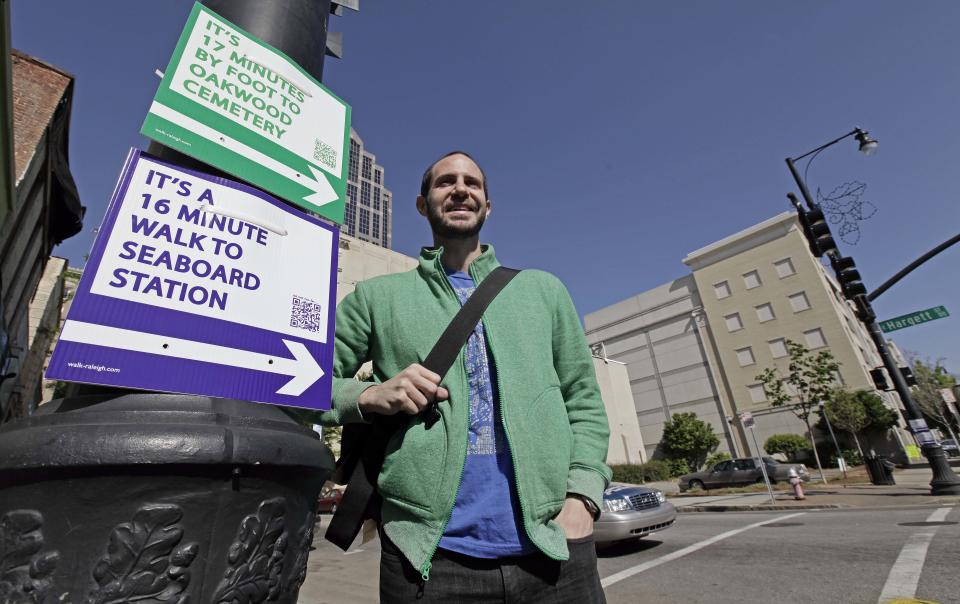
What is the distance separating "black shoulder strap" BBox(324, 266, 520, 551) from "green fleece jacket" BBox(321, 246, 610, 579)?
0.05 metres

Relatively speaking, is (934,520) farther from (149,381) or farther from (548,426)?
(149,381)

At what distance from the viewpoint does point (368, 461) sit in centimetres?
160

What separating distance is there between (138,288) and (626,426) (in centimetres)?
4574

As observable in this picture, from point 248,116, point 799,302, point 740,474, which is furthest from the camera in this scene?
point 799,302

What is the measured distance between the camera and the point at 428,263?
1.99 metres

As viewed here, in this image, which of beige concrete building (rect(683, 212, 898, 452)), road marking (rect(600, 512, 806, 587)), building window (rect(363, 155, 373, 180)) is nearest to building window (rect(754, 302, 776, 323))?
beige concrete building (rect(683, 212, 898, 452))

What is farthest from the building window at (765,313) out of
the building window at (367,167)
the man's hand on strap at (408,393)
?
the building window at (367,167)

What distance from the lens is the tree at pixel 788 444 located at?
32.0 m

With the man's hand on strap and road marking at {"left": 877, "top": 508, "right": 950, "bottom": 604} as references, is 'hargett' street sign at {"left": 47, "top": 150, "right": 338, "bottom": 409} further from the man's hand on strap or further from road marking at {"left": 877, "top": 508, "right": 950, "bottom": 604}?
road marking at {"left": 877, "top": 508, "right": 950, "bottom": 604}

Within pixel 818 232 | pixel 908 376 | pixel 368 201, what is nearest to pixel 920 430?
pixel 908 376

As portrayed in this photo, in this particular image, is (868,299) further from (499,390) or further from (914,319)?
(499,390)

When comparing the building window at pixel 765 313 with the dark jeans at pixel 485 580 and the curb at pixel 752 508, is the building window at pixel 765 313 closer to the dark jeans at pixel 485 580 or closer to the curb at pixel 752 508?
the curb at pixel 752 508

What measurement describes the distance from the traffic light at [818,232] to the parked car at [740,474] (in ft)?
45.2

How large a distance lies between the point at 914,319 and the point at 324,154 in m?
14.2
